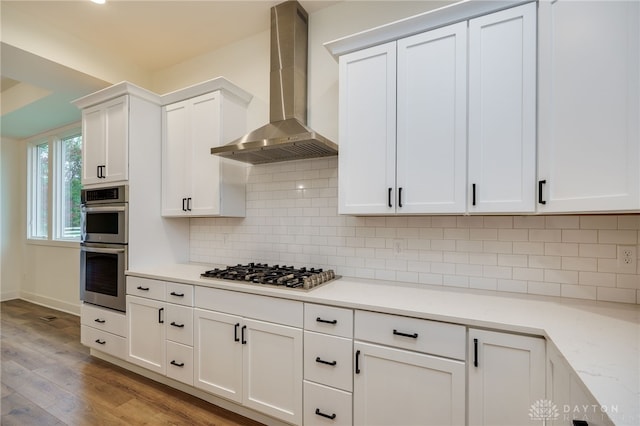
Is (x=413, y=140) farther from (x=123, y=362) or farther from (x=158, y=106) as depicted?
(x=123, y=362)

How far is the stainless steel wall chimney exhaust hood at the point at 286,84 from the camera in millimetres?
2283

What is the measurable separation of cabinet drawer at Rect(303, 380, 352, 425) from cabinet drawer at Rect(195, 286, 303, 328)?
1.27 ft

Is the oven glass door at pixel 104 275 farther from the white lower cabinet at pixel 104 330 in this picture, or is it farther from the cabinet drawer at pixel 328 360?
the cabinet drawer at pixel 328 360

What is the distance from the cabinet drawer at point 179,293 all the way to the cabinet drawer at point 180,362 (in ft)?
1.12

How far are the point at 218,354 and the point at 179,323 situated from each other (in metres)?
0.44

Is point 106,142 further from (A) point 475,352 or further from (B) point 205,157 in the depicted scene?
(A) point 475,352

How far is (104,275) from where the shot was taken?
9.27 feet

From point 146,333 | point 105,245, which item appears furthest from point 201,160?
point 146,333

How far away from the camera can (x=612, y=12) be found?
4.24 feet

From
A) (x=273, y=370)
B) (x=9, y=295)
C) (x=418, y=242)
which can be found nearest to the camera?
(x=273, y=370)

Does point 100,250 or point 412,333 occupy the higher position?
point 100,250

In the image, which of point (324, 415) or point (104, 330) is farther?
point (104, 330)

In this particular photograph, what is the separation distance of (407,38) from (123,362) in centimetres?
358

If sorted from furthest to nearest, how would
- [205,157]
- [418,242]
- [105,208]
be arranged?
[105,208] < [205,157] < [418,242]
